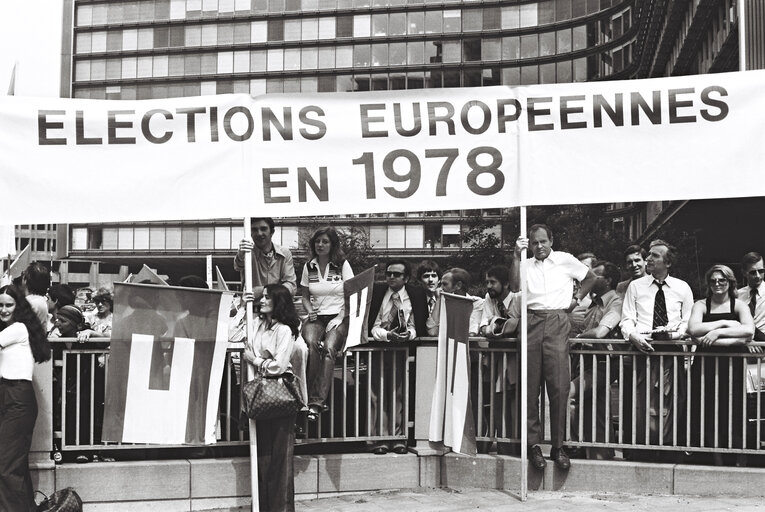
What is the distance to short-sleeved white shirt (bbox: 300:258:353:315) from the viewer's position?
835 centimetres

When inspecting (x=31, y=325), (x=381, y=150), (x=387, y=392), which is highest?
(x=381, y=150)

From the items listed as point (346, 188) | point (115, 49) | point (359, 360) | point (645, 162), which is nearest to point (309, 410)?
point (359, 360)

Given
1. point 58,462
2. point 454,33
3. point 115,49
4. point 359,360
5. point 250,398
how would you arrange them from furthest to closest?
1. point 115,49
2. point 454,33
3. point 359,360
4. point 58,462
5. point 250,398

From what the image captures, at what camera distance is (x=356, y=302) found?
821 cm

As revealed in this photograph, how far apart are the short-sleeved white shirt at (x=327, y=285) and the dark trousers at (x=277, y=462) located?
1.14 meters

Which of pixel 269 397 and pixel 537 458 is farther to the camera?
pixel 537 458

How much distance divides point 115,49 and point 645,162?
3722 inches

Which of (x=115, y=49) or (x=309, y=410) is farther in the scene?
(x=115, y=49)

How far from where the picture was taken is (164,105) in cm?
773

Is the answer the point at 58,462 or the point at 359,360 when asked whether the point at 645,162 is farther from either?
the point at 58,462

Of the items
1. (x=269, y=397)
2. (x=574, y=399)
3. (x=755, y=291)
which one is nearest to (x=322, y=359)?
(x=269, y=397)

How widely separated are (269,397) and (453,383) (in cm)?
165

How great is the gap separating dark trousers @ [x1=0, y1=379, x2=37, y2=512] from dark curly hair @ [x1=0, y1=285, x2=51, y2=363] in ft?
0.75

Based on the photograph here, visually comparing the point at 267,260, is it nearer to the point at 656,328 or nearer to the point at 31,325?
the point at 31,325
